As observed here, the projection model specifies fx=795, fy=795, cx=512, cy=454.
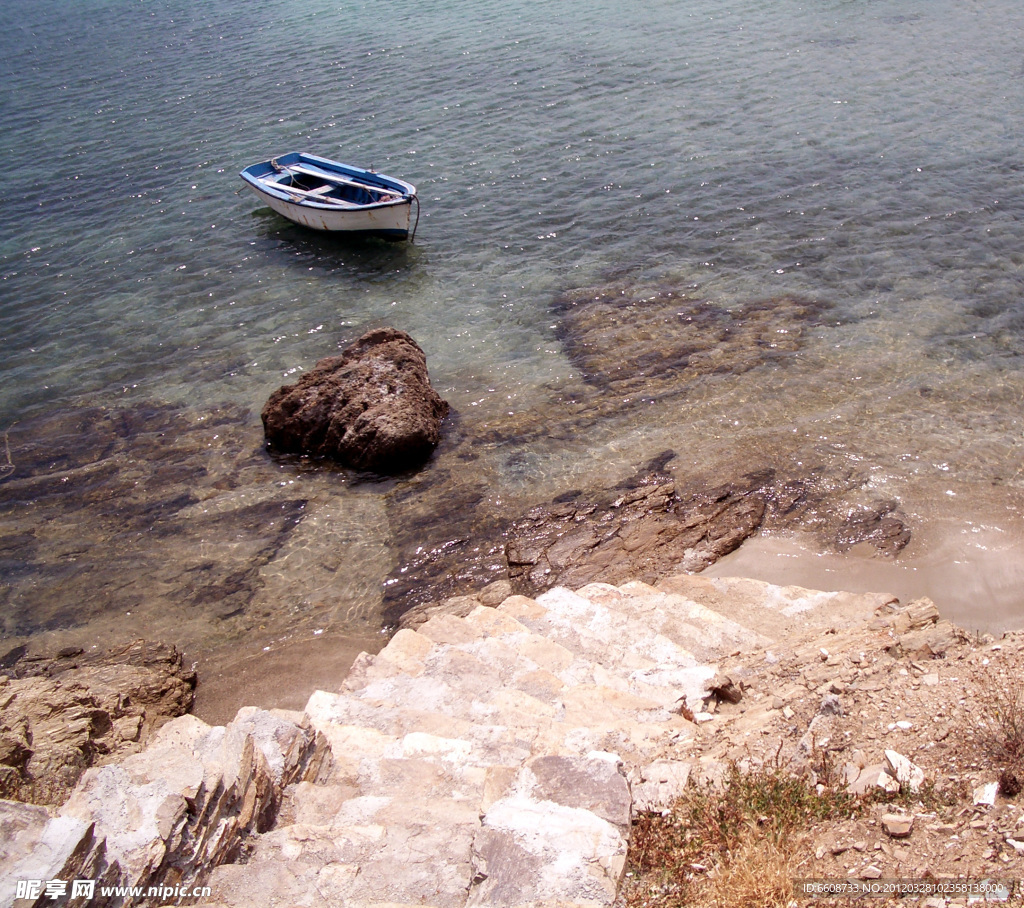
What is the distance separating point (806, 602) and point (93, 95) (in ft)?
111

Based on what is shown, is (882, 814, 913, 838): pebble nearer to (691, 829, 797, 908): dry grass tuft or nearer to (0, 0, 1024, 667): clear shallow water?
(691, 829, 797, 908): dry grass tuft

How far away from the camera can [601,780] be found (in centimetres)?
514

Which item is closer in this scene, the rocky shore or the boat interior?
the rocky shore

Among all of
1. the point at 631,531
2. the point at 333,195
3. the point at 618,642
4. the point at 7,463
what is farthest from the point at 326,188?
the point at 618,642

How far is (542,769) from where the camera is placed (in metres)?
5.25

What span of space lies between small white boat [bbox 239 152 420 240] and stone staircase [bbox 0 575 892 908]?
535 inches

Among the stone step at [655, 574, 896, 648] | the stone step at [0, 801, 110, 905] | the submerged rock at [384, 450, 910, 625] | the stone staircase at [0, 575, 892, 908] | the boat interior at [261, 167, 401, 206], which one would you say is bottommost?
the submerged rock at [384, 450, 910, 625]

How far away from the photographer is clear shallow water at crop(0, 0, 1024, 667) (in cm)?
1274

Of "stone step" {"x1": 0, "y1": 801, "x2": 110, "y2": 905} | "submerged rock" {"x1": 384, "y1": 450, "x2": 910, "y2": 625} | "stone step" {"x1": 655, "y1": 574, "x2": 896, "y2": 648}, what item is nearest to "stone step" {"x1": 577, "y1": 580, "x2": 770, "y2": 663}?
"stone step" {"x1": 655, "y1": 574, "x2": 896, "y2": 648}

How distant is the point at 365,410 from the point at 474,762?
8163mm

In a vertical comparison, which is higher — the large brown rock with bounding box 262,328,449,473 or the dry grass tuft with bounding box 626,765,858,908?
the dry grass tuft with bounding box 626,765,858,908

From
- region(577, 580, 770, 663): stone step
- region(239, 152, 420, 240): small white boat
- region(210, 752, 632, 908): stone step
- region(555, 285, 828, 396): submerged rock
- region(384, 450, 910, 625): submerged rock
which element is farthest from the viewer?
region(239, 152, 420, 240): small white boat

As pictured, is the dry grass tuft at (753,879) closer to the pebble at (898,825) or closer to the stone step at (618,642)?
the pebble at (898,825)

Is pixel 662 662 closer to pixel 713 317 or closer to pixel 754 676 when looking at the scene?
pixel 754 676
